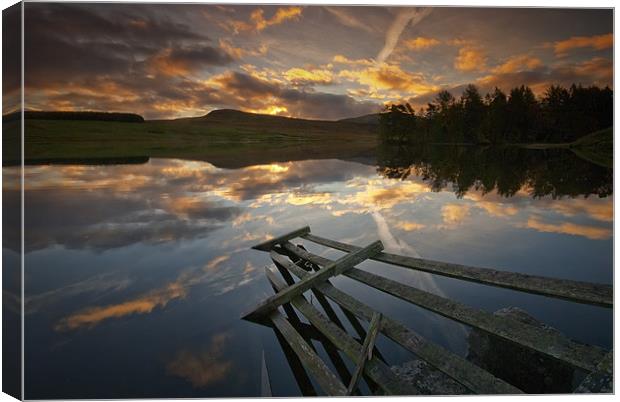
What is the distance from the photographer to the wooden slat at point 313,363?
2.83 metres

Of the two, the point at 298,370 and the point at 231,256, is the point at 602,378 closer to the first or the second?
the point at 298,370

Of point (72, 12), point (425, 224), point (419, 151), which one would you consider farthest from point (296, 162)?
point (72, 12)

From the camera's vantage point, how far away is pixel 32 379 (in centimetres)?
357

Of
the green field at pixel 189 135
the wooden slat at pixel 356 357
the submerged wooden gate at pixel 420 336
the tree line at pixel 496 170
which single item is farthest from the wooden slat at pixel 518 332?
the tree line at pixel 496 170

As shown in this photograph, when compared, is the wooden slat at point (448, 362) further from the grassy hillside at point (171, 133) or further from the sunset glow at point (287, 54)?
the grassy hillside at point (171, 133)

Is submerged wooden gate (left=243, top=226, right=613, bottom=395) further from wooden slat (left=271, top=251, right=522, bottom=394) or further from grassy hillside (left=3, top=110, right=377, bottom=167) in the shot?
grassy hillside (left=3, top=110, right=377, bottom=167)

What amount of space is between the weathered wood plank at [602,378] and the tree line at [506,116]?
318 cm

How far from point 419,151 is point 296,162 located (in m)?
8.58

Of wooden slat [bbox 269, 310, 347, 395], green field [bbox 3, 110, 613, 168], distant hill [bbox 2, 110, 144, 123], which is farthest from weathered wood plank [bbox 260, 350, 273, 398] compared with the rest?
distant hill [bbox 2, 110, 144, 123]

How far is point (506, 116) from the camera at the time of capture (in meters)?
6.88

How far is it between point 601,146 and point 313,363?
4360 millimetres

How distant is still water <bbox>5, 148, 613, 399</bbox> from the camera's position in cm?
379

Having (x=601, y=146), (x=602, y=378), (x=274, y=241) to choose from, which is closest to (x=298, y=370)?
(x=602, y=378)

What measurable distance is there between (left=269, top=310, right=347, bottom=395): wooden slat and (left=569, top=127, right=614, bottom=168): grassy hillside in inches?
150
